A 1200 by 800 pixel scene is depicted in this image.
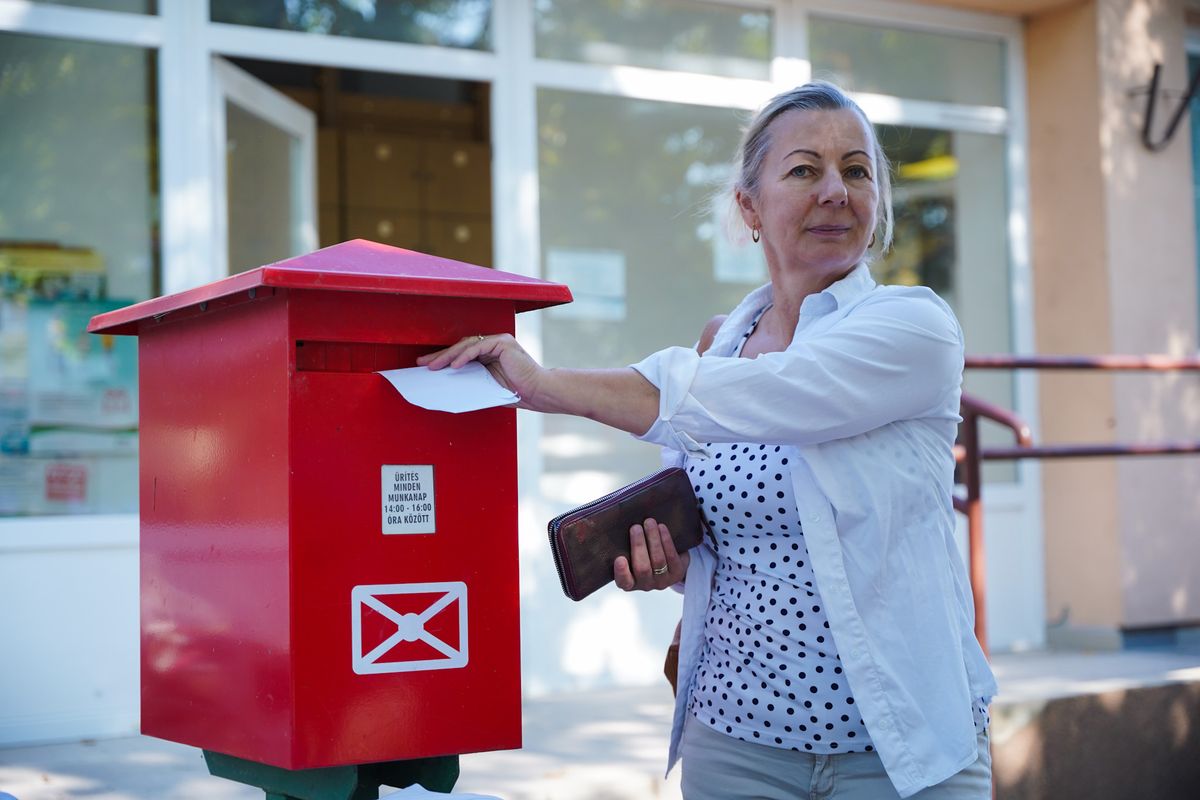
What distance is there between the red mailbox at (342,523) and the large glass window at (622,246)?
12.0 ft

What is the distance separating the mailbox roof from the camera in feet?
5.09

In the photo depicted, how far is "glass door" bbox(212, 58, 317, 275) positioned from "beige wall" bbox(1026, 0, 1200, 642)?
3.47 meters

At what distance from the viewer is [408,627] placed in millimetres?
1644

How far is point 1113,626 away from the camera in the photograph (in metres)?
5.96

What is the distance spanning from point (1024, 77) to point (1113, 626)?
2.65 m

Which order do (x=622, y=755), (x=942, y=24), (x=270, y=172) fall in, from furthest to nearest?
(x=942, y=24)
(x=270, y=172)
(x=622, y=755)

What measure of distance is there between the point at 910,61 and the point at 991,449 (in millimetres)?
2870

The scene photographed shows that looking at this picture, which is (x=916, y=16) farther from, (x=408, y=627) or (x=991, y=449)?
(x=408, y=627)

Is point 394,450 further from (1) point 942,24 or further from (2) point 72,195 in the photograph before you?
(1) point 942,24

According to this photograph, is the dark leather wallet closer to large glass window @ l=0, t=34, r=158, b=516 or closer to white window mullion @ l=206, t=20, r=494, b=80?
large glass window @ l=0, t=34, r=158, b=516

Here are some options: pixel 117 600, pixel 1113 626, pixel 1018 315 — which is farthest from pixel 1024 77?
pixel 117 600

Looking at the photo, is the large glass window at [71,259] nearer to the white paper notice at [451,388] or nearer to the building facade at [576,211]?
the building facade at [576,211]

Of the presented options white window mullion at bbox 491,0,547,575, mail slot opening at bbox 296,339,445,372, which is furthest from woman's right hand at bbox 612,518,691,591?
white window mullion at bbox 491,0,547,575

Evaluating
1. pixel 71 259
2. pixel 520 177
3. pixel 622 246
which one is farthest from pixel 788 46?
pixel 71 259
